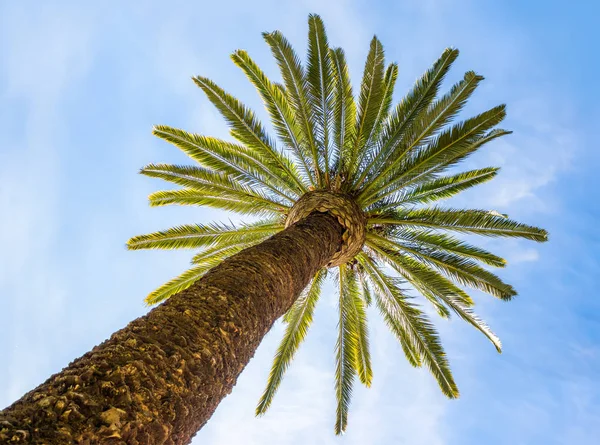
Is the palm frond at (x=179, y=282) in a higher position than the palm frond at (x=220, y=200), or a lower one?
lower

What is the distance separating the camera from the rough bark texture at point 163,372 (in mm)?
1950

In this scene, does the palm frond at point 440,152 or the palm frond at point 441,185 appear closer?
the palm frond at point 440,152

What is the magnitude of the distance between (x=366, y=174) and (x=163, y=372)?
6.95 meters

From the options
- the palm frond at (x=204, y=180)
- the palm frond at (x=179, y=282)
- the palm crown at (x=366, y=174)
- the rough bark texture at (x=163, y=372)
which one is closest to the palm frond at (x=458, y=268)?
the palm crown at (x=366, y=174)

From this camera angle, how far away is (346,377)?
9.98m

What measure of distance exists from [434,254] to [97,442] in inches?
304

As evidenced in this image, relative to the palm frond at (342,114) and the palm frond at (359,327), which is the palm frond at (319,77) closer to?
the palm frond at (342,114)

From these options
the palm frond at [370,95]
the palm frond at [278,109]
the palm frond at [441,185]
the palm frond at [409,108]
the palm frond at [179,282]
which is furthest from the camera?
the palm frond at [179,282]

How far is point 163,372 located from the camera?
2539 millimetres

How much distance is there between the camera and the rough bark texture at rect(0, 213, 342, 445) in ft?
6.40

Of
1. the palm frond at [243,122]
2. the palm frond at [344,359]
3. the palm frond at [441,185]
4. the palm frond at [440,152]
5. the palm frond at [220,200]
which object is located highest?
the palm frond at [243,122]

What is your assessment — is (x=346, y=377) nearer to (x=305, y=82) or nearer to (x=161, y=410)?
(x=305, y=82)

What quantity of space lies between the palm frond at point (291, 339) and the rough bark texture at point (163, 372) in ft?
18.7

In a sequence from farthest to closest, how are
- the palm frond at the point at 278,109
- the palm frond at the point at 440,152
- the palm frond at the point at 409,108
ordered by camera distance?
the palm frond at the point at 278,109 < the palm frond at the point at 409,108 < the palm frond at the point at 440,152
